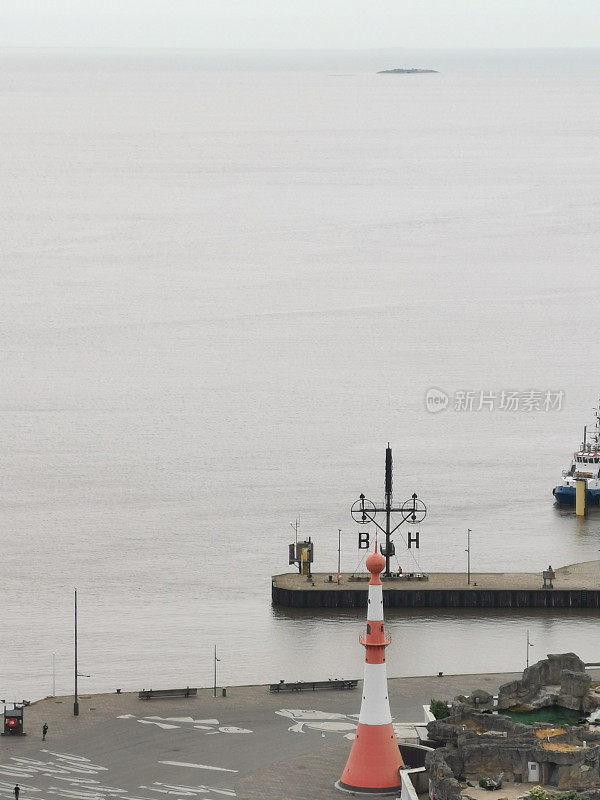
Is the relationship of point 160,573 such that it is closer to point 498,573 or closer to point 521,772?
point 498,573

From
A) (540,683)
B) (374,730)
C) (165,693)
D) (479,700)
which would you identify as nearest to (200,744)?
(165,693)

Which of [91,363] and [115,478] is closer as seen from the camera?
[115,478]

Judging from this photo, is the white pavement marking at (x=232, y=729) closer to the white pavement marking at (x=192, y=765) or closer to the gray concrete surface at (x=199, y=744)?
the gray concrete surface at (x=199, y=744)

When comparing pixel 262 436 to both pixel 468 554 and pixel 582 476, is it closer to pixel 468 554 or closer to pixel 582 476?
pixel 582 476

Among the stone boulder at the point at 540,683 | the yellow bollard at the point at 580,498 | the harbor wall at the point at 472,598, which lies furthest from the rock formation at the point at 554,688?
the yellow bollard at the point at 580,498

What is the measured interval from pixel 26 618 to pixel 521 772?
30517 millimetres

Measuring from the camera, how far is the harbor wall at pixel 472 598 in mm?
73250

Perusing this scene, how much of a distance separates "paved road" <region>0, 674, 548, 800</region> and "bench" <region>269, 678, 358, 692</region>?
0.45 meters

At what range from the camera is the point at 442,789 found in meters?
43.8

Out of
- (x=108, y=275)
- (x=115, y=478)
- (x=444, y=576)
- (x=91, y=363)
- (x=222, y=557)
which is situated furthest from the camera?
(x=108, y=275)

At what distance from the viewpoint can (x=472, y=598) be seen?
7331 centimetres

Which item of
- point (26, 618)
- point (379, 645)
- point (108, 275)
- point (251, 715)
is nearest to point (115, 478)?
point (26, 618)

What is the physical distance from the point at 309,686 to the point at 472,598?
16502mm

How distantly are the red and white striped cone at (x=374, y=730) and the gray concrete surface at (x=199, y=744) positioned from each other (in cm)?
101
